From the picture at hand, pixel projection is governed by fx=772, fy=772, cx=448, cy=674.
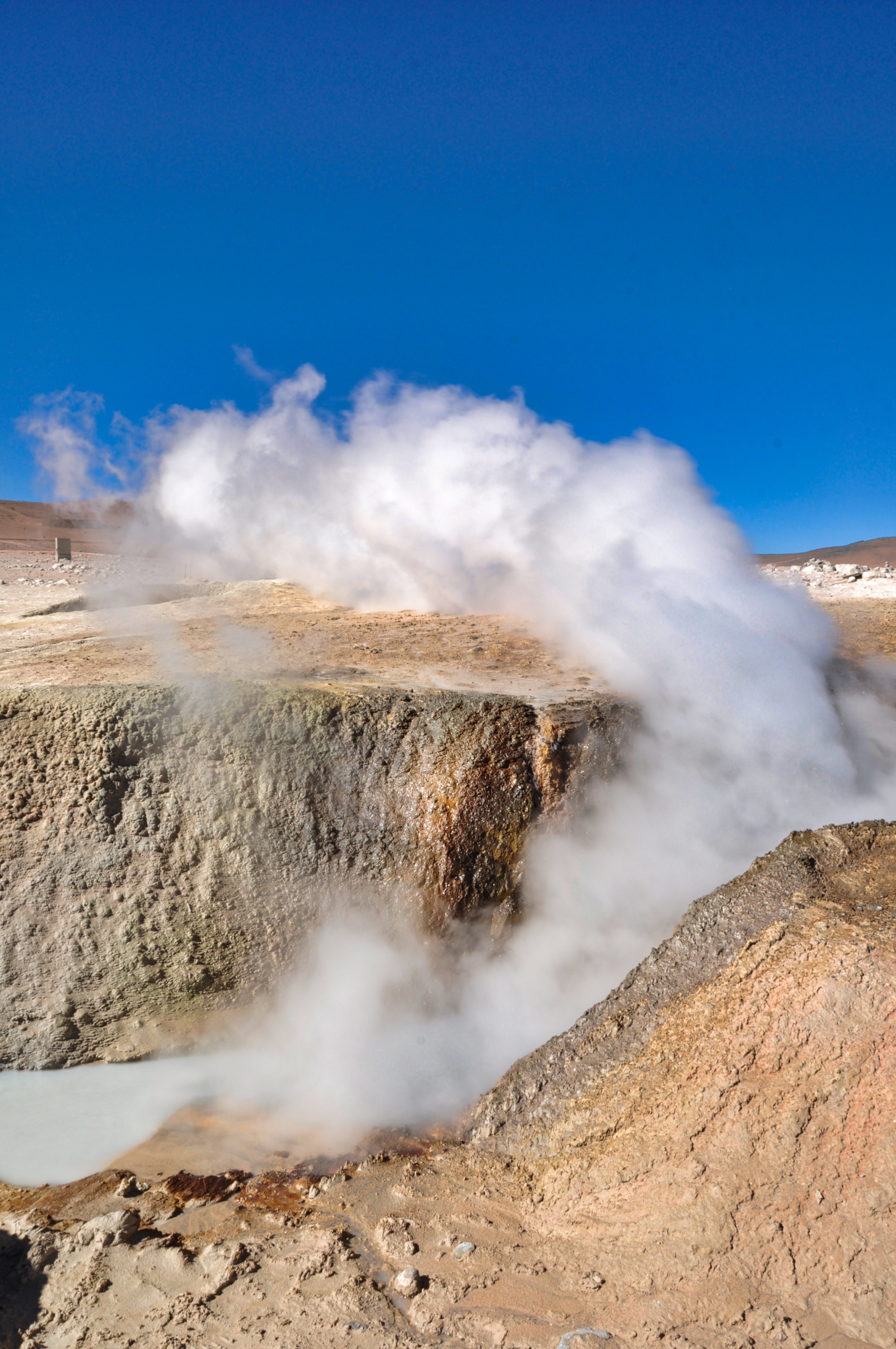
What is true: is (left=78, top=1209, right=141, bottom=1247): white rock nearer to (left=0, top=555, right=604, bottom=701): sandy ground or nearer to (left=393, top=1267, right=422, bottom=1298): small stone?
(left=393, top=1267, right=422, bottom=1298): small stone

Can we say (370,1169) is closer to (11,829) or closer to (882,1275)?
(882,1275)

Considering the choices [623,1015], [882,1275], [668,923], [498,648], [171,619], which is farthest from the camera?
[171,619]

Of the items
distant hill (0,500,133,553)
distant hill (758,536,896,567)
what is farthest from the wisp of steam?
distant hill (758,536,896,567)

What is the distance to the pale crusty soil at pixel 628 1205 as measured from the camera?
2.00 m

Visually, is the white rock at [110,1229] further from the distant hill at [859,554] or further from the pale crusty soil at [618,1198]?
the distant hill at [859,554]

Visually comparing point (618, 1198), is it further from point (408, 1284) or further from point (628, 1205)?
point (408, 1284)

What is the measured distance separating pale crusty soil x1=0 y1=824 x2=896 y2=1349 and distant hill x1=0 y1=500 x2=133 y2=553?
8008mm

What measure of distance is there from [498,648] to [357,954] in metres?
2.40

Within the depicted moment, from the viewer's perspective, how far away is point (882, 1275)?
188 centimetres

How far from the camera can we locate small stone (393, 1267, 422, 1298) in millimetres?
2215

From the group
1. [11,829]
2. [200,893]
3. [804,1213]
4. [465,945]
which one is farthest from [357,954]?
[804,1213]

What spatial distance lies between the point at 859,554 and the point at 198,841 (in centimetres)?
4929

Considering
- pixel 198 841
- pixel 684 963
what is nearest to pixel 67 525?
pixel 198 841

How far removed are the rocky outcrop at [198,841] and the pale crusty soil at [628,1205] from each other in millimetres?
875
